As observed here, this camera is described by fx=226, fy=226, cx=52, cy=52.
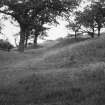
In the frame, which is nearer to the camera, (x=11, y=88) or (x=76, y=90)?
(x=76, y=90)

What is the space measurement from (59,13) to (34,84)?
87.4ft

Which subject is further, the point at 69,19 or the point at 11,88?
the point at 69,19

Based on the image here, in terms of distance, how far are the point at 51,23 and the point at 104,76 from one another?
2685cm

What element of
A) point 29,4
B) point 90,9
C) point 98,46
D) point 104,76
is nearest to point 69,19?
point 29,4

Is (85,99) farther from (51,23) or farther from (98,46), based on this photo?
(51,23)

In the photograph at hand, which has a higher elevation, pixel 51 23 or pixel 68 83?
pixel 51 23

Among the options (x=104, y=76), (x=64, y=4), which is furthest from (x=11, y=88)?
(x=64, y=4)

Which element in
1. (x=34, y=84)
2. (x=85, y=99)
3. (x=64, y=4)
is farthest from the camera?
(x=64, y=4)

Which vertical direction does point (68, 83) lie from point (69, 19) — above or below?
below

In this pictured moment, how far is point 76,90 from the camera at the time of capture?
333 inches

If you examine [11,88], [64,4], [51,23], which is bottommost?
[11,88]

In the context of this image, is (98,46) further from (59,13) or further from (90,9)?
(90,9)

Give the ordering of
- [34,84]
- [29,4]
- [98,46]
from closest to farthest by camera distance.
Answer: [34,84] < [98,46] < [29,4]

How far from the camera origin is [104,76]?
34.0 ft
